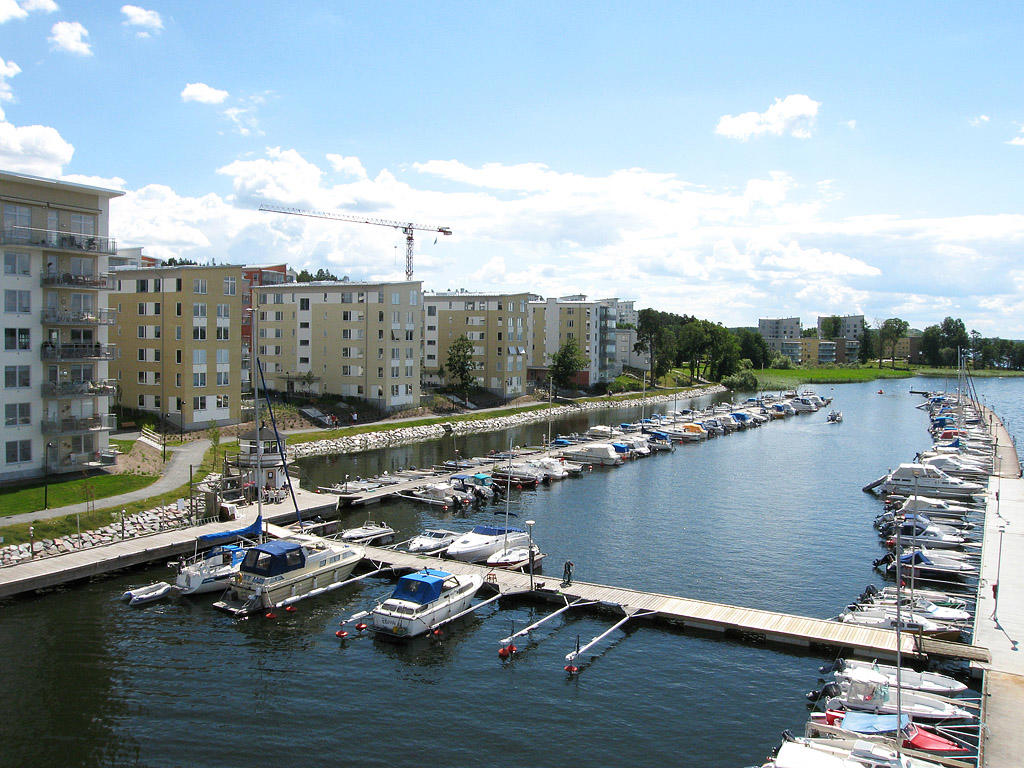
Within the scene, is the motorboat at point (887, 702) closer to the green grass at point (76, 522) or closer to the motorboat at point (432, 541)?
the motorboat at point (432, 541)

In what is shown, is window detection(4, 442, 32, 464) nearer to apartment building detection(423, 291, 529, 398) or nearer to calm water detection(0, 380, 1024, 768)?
calm water detection(0, 380, 1024, 768)

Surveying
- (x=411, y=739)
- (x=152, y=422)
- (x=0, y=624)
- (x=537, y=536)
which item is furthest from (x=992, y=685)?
(x=152, y=422)

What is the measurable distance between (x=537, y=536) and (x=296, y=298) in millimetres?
56091

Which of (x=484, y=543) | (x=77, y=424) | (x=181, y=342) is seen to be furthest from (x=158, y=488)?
(x=181, y=342)

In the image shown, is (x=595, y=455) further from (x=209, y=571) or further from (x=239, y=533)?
(x=209, y=571)

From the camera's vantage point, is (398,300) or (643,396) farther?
(643,396)

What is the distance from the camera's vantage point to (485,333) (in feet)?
364

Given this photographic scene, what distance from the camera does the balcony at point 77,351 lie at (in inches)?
1773

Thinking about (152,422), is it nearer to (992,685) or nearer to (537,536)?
(537,536)

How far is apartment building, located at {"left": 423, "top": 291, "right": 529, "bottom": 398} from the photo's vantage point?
110 meters

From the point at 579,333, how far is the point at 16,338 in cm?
10036

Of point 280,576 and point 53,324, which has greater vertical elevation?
point 53,324

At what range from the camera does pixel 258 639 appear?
29.7 metres

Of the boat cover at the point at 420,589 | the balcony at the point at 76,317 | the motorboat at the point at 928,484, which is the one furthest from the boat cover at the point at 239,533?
the motorboat at the point at 928,484
